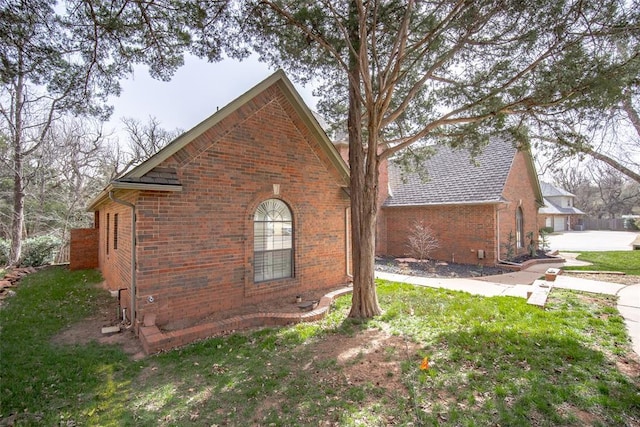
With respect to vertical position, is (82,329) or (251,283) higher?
(251,283)

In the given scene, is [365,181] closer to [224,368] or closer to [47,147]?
[224,368]

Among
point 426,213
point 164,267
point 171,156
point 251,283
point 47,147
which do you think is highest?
point 47,147

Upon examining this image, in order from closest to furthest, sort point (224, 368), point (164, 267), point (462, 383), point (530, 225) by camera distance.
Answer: point (462, 383) → point (224, 368) → point (164, 267) → point (530, 225)

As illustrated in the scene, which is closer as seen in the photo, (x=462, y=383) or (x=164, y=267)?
(x=462, y=383)

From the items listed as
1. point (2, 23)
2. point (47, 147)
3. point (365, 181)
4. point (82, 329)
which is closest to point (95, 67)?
point (2, 23)

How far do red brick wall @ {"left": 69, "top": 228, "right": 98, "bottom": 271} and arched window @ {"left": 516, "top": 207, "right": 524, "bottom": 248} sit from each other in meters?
21.2

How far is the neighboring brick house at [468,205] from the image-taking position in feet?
43.4

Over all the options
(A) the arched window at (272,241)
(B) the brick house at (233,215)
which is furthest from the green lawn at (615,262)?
(A) the arched window at (272,241)

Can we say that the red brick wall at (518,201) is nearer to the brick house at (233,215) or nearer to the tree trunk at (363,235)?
the brick house at (233,215)

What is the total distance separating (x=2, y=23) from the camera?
4926mm

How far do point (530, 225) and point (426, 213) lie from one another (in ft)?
23.1

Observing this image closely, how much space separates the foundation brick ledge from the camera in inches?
207

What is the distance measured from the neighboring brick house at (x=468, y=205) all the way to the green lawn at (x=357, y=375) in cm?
695

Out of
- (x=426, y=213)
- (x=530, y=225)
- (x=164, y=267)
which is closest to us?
(x=164, y=267)
